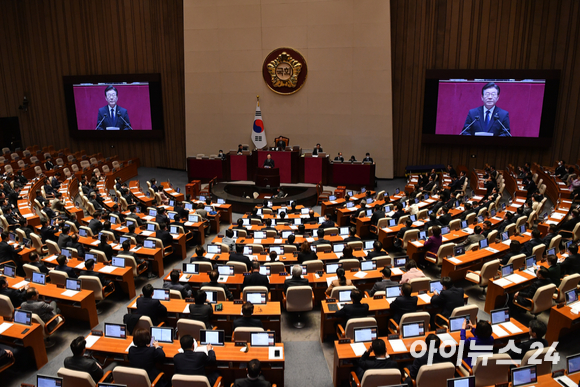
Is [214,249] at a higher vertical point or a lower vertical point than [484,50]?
lower

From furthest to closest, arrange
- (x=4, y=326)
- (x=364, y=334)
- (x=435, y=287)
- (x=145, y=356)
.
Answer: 1. (x=435, y=287)
2. (x=4, y=326)
3. (x=364, y=334)
4. (x=145, y=356)

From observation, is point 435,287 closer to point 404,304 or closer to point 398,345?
point 404,304

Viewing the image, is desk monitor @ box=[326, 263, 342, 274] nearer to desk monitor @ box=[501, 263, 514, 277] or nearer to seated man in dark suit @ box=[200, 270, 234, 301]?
seated man in dark suit @ box=[200, 270, 234, 301]

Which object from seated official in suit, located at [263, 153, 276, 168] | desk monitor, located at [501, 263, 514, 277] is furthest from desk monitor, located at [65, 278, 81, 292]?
seated official in suit, located at [263, 153, 276, 168]

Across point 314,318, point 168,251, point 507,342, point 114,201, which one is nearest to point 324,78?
point 114,201

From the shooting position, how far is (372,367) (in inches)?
214

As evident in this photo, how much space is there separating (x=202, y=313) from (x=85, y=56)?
2215cm

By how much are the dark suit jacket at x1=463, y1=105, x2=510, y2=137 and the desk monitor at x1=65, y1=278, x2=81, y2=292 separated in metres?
17.9

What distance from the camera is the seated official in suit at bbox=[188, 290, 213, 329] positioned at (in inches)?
265

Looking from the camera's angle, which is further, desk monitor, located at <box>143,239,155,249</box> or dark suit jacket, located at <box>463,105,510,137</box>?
dark suit jacket, located at <box>463,105,510,137</box>

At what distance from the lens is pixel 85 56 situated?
23750 millimetres

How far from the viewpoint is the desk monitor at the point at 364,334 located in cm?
613

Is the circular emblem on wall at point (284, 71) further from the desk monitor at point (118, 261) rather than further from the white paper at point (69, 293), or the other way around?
the white paper at point (69, 293)

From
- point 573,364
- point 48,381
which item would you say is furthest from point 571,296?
point 48,381
